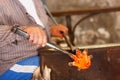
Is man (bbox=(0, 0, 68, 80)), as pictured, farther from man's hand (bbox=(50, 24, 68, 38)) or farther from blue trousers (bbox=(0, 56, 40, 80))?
man's hand (bbox=(50, 24, 68, 38))

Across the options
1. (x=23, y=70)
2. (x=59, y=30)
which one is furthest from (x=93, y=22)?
(x=23, y=70)

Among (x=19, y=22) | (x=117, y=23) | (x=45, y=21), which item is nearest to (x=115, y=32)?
(x=117, y=23)

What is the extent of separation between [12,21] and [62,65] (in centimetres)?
33

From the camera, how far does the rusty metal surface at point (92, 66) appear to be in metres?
1.29

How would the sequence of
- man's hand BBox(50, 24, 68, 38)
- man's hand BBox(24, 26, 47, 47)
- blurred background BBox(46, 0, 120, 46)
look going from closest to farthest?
1. man's hand BBox(24, 26, 47, 47)
2. man's hand BBox(50, 24, 68, 38)
3. blurred background BBox(46, 0, 120, 46)

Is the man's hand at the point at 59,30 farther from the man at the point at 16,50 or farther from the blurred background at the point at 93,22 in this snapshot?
the blurred background at the point at 93,22

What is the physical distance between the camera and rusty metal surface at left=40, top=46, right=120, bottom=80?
50.9 inches

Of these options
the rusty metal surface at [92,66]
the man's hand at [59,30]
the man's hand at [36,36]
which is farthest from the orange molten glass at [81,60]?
the man's hand at [59,30]

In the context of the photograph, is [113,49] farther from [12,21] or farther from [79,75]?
[12,21]

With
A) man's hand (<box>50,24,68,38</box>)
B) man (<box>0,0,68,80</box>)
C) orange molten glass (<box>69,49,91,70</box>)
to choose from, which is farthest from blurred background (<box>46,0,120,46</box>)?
orange molten glass (<box>69,49,91,70</box>)

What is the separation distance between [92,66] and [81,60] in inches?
2.3

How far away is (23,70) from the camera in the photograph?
55.7 inches

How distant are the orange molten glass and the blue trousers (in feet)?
0.69

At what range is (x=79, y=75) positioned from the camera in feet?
4.33
